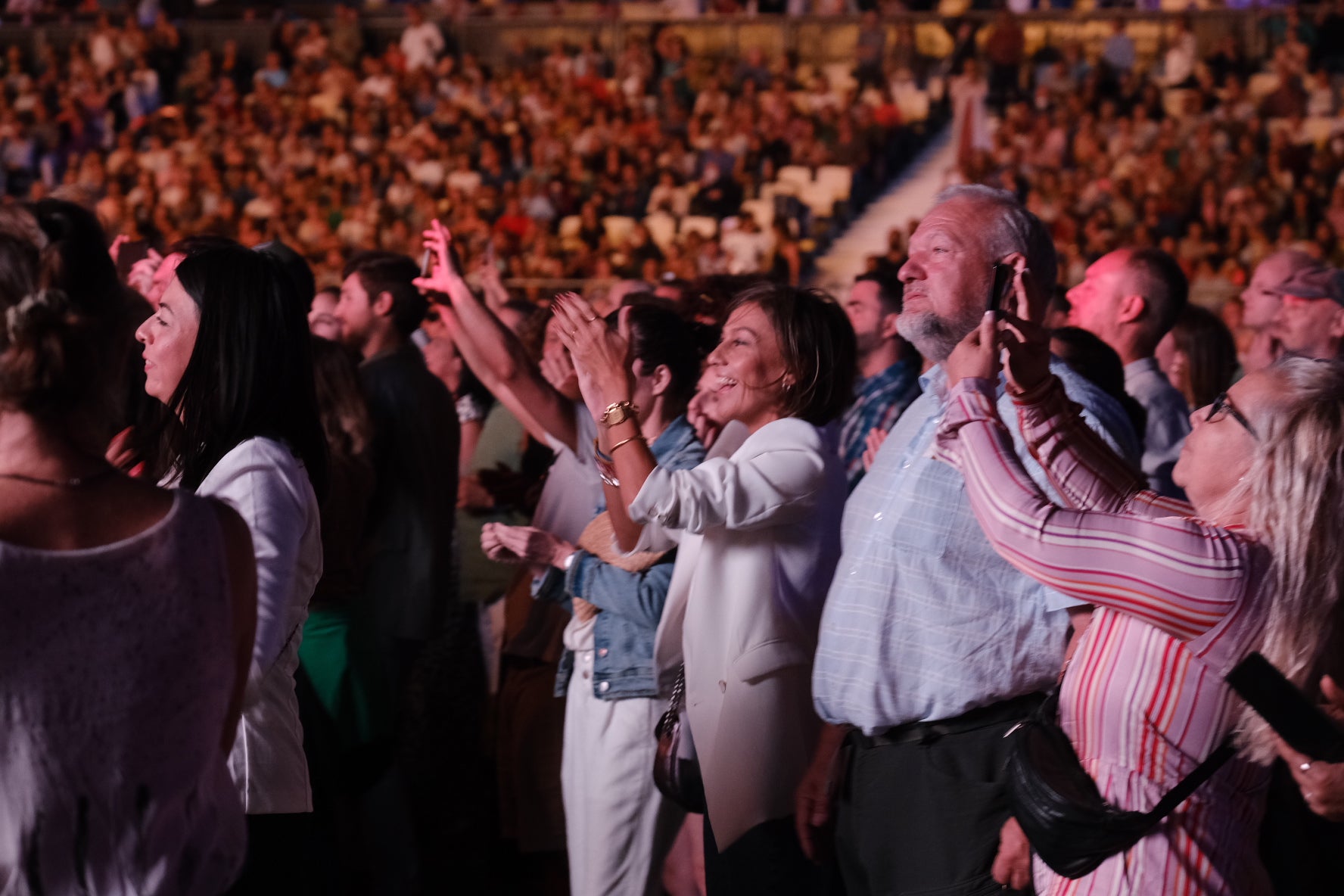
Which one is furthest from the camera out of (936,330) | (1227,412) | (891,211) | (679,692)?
(891,211)

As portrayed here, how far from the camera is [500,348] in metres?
3.54

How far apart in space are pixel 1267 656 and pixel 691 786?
1225 mm

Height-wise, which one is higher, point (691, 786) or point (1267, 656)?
point (1267, 656)

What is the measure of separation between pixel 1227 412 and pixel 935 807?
77 cm

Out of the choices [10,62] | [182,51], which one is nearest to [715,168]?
[182,51]

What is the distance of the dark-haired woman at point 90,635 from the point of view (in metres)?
1.51

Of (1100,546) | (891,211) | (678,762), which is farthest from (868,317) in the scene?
(891,211)

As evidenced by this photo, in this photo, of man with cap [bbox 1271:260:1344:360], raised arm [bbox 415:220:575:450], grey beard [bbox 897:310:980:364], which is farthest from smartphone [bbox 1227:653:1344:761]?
man with cap [bbox 1271:260:1344:360]

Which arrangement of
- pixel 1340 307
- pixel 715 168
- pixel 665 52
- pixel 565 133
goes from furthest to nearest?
pixel 665 52 → pixel 565 133 → pixel 715 168 → pixel 1340 307

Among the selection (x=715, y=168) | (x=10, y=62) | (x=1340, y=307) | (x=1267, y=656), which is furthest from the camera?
(x=10, y=62)

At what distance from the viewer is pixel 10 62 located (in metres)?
17.9

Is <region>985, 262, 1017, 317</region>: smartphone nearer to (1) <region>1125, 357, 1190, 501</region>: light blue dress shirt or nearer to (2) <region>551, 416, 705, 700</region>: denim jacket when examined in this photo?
(2) <region>551, 416, 705, 700</region>: denim jacket

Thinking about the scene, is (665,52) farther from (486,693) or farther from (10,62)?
(486,693)

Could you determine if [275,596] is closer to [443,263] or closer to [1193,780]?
[1193,780]
